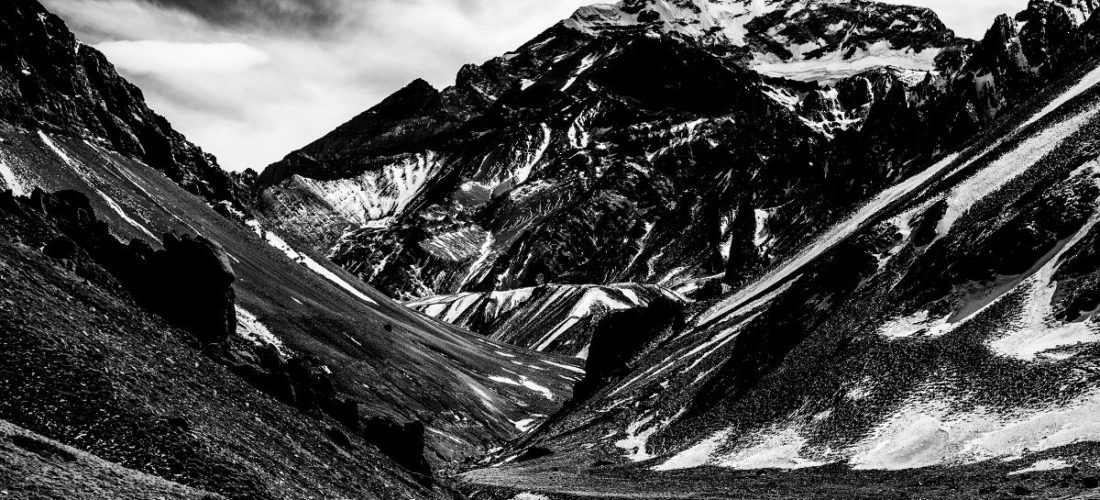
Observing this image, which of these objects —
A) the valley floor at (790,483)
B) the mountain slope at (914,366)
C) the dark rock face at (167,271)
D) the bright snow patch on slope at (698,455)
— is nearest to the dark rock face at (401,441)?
the valley floor at (790,483)

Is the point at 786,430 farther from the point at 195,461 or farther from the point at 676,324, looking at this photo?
the point at 676,324

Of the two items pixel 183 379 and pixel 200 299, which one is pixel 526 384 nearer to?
pixel 200 299

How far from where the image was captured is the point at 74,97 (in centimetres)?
14212

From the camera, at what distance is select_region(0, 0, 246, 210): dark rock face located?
5032 inches

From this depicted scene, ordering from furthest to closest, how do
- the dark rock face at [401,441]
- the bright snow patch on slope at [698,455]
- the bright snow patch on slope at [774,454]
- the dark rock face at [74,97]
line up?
the dark rock face at [74,97]
the bright snow patch on slope at [698,455]
the bright snow patch on slope at [774,454]
the dark rock face at [401,441]

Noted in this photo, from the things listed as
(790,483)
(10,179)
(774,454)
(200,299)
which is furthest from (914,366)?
(10,179)

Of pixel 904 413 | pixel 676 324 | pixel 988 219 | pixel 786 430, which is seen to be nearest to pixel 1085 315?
pixel 904 413

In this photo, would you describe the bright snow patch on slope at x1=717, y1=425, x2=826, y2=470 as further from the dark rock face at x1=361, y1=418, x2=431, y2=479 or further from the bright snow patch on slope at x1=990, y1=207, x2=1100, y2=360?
the dark rock face at x1=361, y1=418, x2=431, y2=479

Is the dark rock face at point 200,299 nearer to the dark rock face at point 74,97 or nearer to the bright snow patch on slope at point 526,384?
the bright snow patch on slope at point 526,384

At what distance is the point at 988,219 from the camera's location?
70.9 meters

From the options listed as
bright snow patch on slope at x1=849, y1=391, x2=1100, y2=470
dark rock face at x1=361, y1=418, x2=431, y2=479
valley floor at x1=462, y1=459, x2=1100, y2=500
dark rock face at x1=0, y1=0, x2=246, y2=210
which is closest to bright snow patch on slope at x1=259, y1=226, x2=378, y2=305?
dark rock face at x1=0, y1=0, x2=246, y2=210

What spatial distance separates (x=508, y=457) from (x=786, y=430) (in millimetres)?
28404

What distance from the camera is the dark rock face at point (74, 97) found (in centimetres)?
12781

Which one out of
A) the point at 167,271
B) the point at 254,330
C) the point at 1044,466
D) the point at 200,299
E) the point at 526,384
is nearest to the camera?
the point at 1044,466
